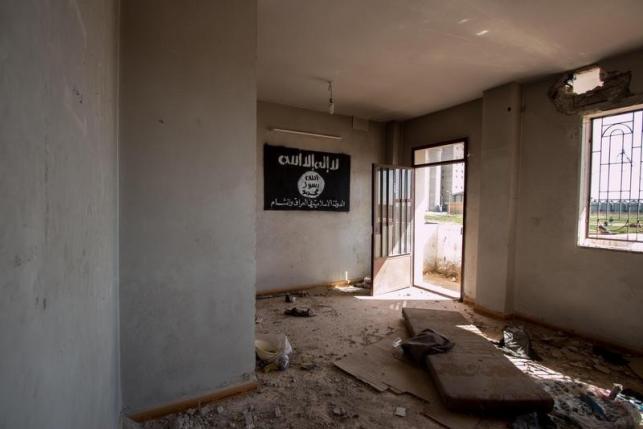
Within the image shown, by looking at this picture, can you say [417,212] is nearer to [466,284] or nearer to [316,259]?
[466,284]

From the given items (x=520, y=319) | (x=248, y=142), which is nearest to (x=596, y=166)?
(x=520, y=319)

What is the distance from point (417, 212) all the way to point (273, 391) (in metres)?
4.01

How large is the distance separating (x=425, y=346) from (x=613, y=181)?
2534mm

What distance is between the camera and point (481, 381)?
2.27m

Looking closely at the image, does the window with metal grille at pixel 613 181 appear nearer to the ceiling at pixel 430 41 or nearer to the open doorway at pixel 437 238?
the ceiling at pixel 430 41

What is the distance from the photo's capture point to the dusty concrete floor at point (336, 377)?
2072mm

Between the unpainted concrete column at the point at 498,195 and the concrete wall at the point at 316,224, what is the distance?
1934 millimetres

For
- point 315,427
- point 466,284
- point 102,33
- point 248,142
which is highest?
point 102,33

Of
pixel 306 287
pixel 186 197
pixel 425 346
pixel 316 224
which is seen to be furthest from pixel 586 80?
pixel 306 287

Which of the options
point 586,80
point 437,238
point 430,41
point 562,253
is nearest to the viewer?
point 430,41

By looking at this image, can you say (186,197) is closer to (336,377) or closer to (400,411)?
(336,377)

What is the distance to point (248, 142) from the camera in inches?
89.9

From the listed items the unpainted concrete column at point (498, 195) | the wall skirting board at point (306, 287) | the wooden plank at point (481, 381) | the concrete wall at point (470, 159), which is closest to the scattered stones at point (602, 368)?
the wooden plank at point (481, 381)

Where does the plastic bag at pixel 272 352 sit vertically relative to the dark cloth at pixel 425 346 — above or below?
below
